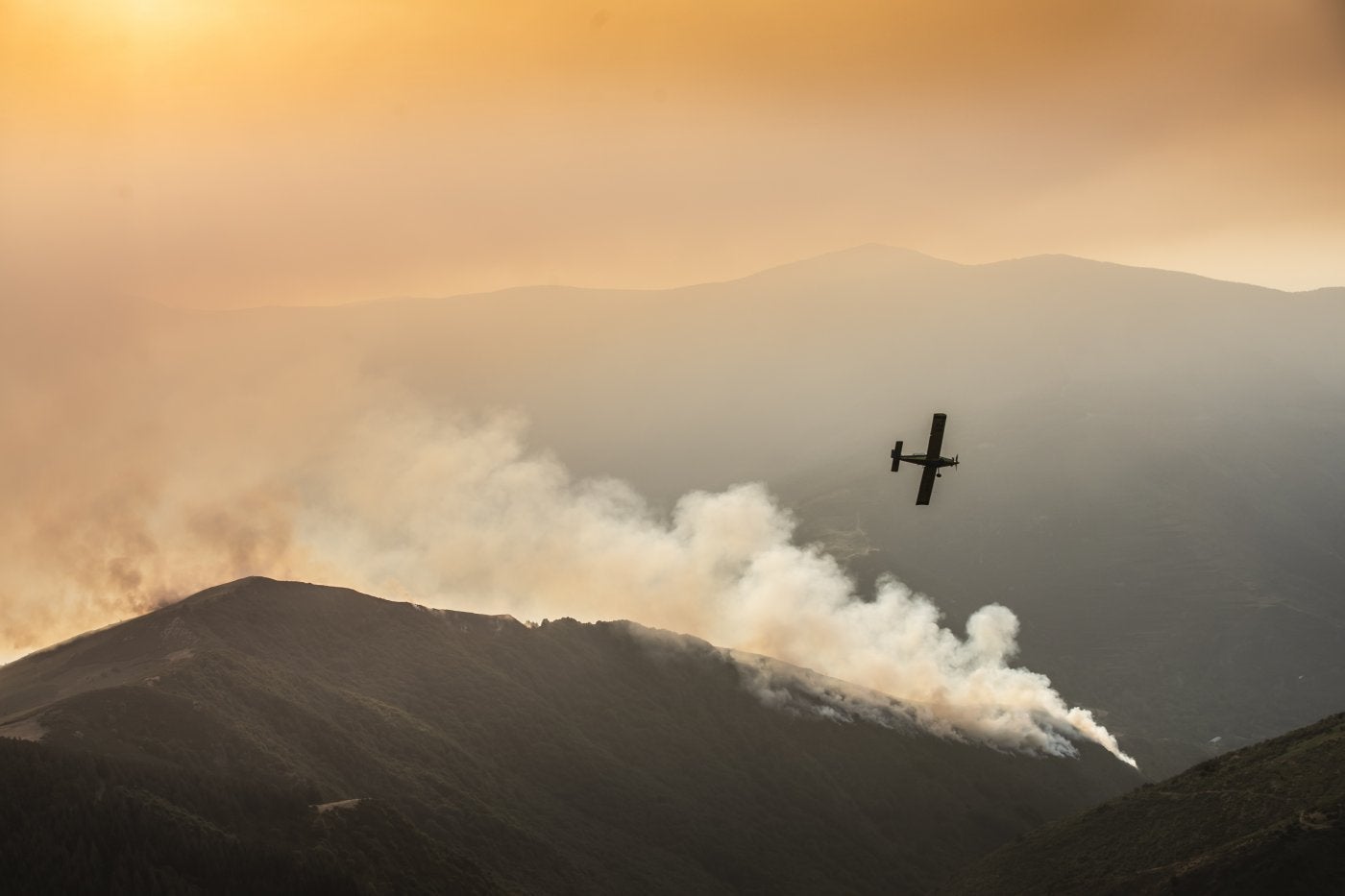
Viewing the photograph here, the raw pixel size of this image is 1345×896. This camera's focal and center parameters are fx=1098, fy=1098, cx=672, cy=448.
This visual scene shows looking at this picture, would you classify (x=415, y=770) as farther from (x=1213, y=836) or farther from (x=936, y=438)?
(x=1213, y=836)

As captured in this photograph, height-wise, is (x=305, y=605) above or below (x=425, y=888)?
above

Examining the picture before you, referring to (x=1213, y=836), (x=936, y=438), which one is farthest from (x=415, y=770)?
(x=1213, y=836)

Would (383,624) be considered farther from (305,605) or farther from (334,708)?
(334,708)

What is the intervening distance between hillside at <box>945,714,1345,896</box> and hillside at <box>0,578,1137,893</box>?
29920 mm

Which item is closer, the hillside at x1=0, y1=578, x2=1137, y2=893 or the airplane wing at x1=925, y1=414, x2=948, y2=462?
the airplane wing at x1=925, y1=414, x2=948, y2=462

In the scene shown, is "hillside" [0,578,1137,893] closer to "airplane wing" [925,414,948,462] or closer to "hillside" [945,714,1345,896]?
"hillside" [945,714,1345,896]

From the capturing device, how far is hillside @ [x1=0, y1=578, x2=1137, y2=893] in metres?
115

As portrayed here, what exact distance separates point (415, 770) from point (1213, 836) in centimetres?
9836

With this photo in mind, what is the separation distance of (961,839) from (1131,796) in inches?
1640

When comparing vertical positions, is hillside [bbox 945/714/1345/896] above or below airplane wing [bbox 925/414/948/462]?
below

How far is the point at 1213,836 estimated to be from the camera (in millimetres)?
126062

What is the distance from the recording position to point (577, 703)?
615 ft

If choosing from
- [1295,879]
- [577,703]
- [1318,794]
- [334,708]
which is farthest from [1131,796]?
[334,708]

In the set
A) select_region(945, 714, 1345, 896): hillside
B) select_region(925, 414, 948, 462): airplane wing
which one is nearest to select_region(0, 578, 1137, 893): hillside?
select_region(945, 714, 1345, 896): hillside
